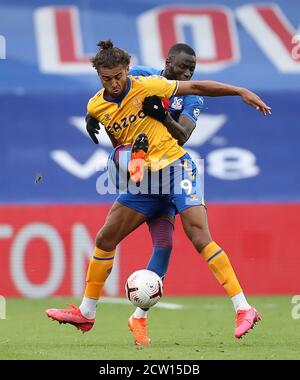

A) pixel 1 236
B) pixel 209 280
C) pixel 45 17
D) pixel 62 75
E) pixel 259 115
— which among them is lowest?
pixel 209 280

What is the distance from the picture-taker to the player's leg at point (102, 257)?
7.10m

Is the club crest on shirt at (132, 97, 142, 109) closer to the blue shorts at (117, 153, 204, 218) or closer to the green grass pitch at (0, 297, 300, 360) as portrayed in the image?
the blue shorts at (117, 153, 204, 218)

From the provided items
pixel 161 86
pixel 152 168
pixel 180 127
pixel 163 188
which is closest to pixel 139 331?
pixel 163 188

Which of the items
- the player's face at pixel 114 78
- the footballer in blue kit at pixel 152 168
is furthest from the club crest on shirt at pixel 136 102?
the player's face at pixel 114 78

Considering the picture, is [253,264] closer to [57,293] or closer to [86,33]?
[57,293]

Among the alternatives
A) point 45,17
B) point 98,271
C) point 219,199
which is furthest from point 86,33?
point 98,271

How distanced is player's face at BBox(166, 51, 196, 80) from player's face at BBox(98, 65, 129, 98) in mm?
723

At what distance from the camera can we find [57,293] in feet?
39.3

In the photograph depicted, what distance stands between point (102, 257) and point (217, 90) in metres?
1.52

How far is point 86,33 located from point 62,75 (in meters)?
0.95

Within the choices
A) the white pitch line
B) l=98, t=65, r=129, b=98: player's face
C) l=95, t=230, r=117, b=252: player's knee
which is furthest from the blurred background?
l=98, t=65, r=129, b=98: player's face

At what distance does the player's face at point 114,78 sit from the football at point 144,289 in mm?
1304

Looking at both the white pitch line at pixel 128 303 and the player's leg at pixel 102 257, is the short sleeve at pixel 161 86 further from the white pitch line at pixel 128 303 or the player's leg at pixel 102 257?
the white pitch line at pixel 128 303

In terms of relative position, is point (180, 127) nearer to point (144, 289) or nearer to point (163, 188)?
point (163, 188)
